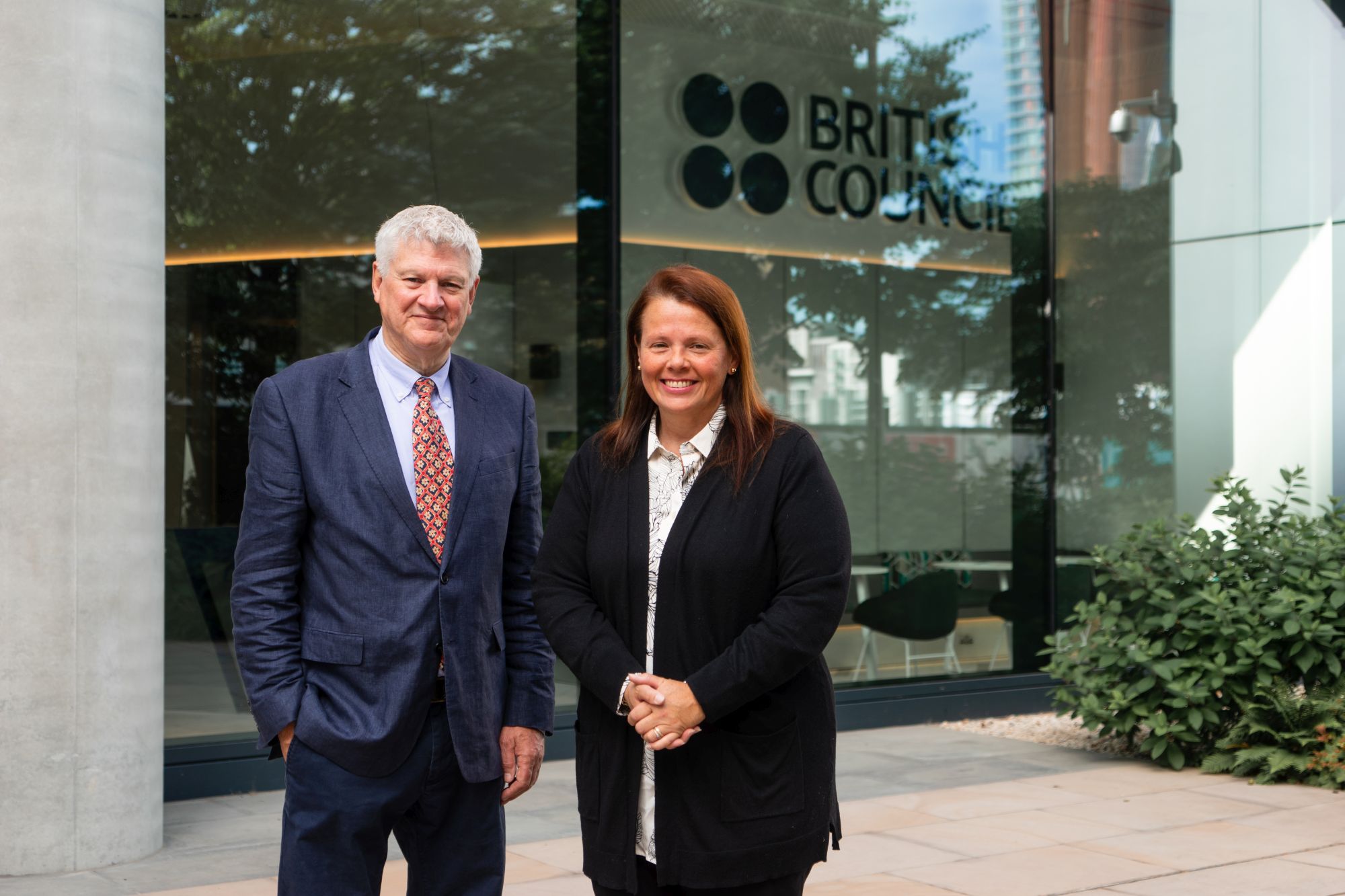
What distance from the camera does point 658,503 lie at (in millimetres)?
2855

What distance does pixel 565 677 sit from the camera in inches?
305

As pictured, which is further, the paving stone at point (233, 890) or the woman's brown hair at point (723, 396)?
the paving stone at point (233, 890)

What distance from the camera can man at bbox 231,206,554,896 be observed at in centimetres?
281

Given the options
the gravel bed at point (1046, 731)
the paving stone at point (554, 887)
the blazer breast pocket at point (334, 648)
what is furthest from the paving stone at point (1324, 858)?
the blazer breast pocket at point (334, 648)

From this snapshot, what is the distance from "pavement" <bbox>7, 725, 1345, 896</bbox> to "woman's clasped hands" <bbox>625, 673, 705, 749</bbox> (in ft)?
7.75

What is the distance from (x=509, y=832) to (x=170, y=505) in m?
2.20

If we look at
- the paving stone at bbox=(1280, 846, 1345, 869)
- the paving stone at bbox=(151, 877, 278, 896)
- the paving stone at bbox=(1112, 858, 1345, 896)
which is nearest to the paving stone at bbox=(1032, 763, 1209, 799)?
the paving stone at bbox=(1280, 846, 1345, 869)

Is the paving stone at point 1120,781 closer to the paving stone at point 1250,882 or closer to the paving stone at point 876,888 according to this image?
the paving stone at point 1250,882

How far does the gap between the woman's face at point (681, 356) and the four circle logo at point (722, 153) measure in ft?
18.1

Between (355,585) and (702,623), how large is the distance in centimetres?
67

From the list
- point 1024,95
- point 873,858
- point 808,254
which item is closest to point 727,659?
point 873,858

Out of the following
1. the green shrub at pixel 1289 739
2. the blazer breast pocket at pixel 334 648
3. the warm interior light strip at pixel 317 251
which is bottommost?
the green shrub at pixel 1289 739

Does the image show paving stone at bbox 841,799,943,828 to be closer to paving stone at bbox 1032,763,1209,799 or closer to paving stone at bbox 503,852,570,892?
paving stone at bbox 1032,763,1209,799

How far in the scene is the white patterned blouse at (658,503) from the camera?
Answer: 2.80 m
